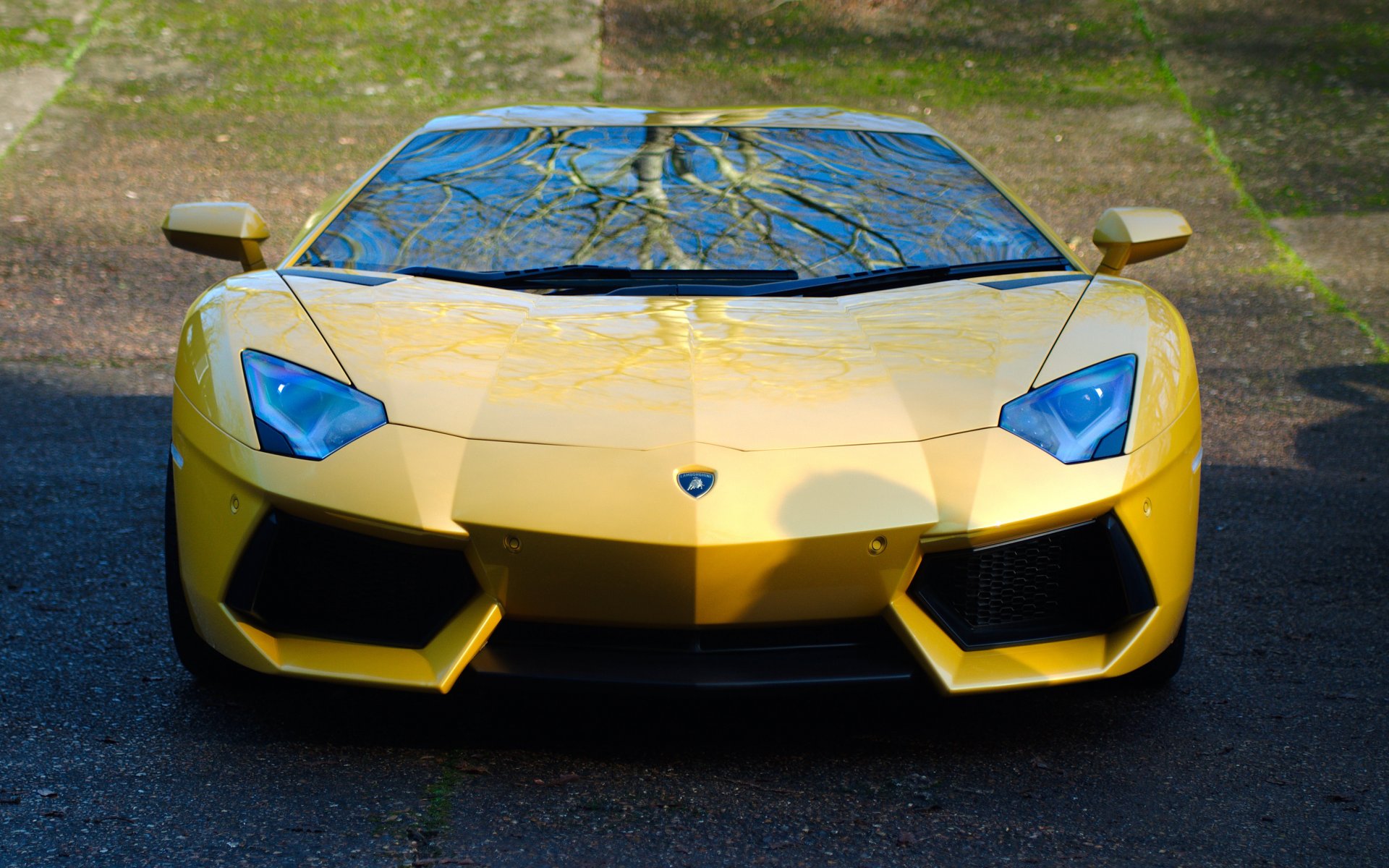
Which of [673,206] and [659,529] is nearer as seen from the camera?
[659,529]

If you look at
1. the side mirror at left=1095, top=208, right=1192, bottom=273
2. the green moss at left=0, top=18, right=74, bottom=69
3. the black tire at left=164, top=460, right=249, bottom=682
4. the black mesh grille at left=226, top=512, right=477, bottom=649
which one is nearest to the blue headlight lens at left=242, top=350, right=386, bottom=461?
the black mesh grille at left=226, top=512, right=477, bottom=649

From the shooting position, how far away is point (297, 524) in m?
2.43

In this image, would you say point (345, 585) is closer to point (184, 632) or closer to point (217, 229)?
point (184, 632)

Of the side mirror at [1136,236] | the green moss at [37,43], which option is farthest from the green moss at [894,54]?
the side mirror at [1136,236]

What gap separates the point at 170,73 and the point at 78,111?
3.27 feet

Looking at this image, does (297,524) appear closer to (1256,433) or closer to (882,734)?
(882,734)

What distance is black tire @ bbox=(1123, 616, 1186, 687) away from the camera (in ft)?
9.47

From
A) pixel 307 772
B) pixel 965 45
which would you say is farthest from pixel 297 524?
pixel 965 45

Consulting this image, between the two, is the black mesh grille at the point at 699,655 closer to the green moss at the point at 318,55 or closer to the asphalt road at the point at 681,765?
the asphalt road at the point at 681,765

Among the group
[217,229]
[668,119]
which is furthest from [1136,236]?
[217,229]

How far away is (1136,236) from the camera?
3.56 meters

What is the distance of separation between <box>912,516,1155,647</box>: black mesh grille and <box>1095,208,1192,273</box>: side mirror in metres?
1.29

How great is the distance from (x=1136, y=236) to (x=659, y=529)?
6.20ft

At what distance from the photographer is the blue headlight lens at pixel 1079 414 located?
8.25ft
